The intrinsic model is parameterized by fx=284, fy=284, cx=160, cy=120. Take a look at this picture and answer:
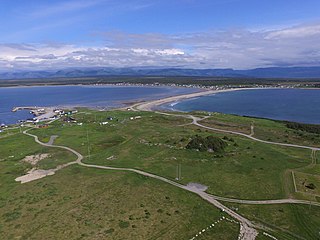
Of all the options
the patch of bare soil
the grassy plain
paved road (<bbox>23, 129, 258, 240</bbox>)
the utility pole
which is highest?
the utility pole

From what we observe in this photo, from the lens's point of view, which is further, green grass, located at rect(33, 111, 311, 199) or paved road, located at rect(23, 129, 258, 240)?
green grass, located at rect(33, 111, 311, 199)

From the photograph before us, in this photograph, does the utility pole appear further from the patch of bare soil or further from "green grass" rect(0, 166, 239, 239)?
the patch of bare soil

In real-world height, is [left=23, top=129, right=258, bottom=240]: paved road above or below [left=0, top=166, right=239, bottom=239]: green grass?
above

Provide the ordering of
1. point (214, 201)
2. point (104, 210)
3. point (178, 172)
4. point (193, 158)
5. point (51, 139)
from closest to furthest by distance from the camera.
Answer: point (104, 210)
point (214, 201)
point (178, 172)
point (193, 158)
point (51, 139)

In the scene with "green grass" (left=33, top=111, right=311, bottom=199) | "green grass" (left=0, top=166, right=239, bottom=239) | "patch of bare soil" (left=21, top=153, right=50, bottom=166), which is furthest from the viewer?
"patch of bare soil" (left=21, top=153, right=50, bottom=166)

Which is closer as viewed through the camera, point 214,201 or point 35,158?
point 214,201

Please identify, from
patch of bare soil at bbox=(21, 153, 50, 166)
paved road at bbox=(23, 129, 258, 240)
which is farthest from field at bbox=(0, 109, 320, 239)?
patch of bare soil at bbox=(21, 153, 50, 166)

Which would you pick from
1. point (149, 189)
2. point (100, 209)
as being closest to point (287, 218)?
point (149, 189)

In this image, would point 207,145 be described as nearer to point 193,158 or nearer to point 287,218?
point 193,158
